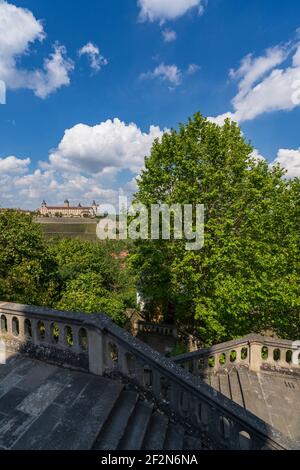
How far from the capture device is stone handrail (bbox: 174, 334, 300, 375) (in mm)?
6770

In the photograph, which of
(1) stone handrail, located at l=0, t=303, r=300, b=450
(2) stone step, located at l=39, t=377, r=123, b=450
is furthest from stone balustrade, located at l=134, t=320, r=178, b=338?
(2) stone step, located at l=39, t=377, r=123, b=450

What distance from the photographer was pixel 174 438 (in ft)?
11.9

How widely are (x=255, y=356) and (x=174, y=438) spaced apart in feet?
14.1

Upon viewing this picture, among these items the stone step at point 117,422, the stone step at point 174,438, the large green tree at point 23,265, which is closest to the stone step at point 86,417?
the stone step at point 117,422

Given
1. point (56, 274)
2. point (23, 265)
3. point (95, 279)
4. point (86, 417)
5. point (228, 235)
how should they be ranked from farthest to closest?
point (56, 274)
point (95, 279)
point (23, 265)
point (228, 235)
point (86, 417)

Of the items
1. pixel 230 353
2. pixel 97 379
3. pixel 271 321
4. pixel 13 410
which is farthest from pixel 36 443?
pixel 271 321

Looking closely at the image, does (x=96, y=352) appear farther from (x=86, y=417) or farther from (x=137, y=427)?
(x=137, y=427)

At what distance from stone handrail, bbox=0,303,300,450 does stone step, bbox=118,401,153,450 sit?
235 mm

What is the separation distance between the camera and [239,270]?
31.3 feet


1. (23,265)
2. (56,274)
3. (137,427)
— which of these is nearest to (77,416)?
(137,427)

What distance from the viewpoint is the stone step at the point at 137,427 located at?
3244mm

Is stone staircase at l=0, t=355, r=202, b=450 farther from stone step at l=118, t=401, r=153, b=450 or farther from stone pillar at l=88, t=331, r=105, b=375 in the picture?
stone pillar at l=88, t=331, r=105, b=375

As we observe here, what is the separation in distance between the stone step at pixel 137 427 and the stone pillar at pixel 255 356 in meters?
4.28
